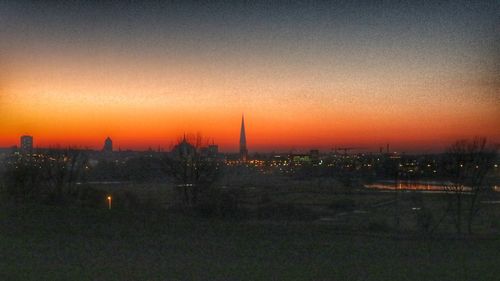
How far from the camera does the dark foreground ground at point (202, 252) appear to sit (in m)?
11.2

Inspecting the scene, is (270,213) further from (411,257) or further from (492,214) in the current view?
(411,257)

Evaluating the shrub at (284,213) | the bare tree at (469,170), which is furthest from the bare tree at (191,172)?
the bare tree at (469,170)

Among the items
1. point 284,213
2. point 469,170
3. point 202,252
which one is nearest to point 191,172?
point 284,213

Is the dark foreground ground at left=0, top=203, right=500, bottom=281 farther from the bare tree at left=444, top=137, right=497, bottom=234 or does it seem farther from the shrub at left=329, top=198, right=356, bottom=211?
the shrub at left=329, top=198, right=356, bottom=211

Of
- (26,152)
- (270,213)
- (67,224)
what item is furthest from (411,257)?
(26,152)

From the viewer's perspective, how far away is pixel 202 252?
1439cm

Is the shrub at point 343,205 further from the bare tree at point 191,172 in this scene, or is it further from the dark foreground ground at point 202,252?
the dark foreground ground at point 202,252

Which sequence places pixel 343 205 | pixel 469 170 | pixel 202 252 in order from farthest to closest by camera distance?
1. pixel 343 205
2. pixel 469 170
3. pixel 202 252

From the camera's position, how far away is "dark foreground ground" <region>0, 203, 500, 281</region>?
11.2 metres

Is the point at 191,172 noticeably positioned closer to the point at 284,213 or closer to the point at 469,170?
the point at 284,213

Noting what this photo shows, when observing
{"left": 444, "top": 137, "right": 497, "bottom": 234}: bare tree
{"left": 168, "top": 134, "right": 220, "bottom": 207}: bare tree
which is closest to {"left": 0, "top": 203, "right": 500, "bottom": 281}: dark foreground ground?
{"left": 444, "top": 137, "right": 497, "bottom": 234}: bare tree

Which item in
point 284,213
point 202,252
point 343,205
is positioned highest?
point 202,252

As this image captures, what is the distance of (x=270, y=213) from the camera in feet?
104

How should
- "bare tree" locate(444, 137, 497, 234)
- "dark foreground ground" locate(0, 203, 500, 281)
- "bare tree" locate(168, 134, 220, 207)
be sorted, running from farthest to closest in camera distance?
1. "bare tree" locate(168, 134, 220, 207)
2. "bare tree" locate(444, 137, 497, 234)
3. "dark foreground ground" locate(0, 203, 500, 281)
